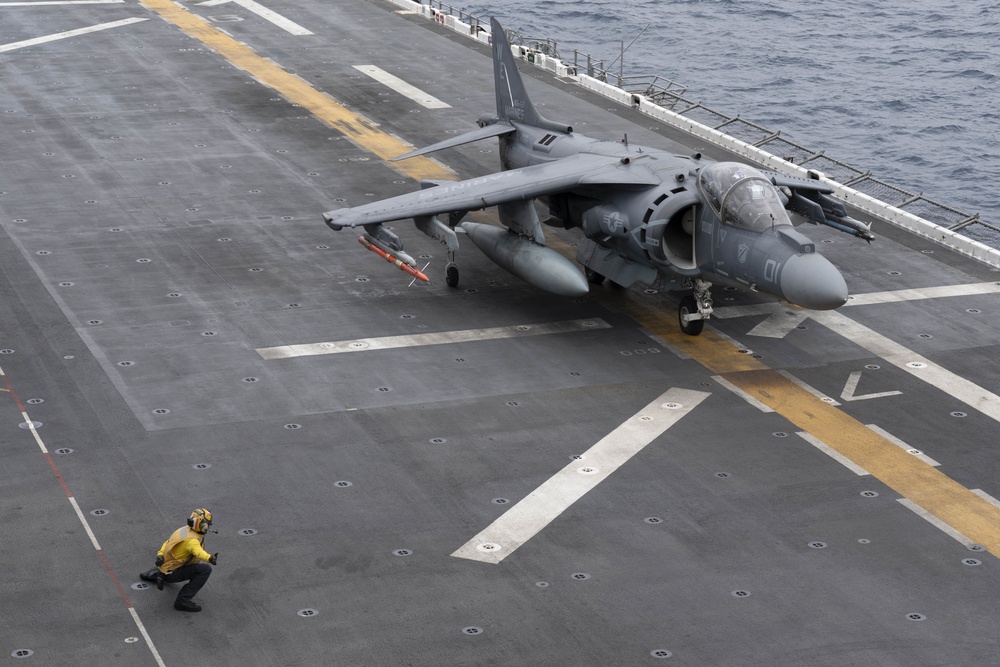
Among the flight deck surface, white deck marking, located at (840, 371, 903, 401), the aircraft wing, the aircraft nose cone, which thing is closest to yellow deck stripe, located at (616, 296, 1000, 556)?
the flight deck surface

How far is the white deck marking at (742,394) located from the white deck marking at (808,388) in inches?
50.9

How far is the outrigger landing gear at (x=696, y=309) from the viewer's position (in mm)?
31141

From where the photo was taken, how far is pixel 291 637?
64.7 ft

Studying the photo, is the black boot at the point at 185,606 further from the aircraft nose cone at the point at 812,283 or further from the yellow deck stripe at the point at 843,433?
the aircraft nose cone at the point at 812,283

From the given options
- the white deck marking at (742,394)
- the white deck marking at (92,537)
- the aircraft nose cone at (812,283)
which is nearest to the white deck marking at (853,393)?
the white deck marking at (742,394)

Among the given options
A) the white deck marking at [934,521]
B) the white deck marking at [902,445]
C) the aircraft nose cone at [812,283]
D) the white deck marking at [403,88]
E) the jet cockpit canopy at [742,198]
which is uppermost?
the jet cockpit canopy at [742,198]

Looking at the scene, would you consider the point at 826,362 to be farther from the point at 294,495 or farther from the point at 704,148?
the point at 704,148

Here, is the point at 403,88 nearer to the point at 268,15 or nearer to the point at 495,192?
the point at 268,15

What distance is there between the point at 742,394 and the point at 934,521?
231 inches

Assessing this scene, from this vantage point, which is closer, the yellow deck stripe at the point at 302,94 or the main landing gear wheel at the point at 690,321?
the main landing gear wheel at the point at 690,321

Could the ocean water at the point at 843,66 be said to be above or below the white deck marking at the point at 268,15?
below

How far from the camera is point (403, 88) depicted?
52062 millimetres

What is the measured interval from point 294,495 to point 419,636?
4955 mm

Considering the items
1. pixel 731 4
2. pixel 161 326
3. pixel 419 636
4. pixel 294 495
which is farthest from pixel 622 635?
pixel 731 4
